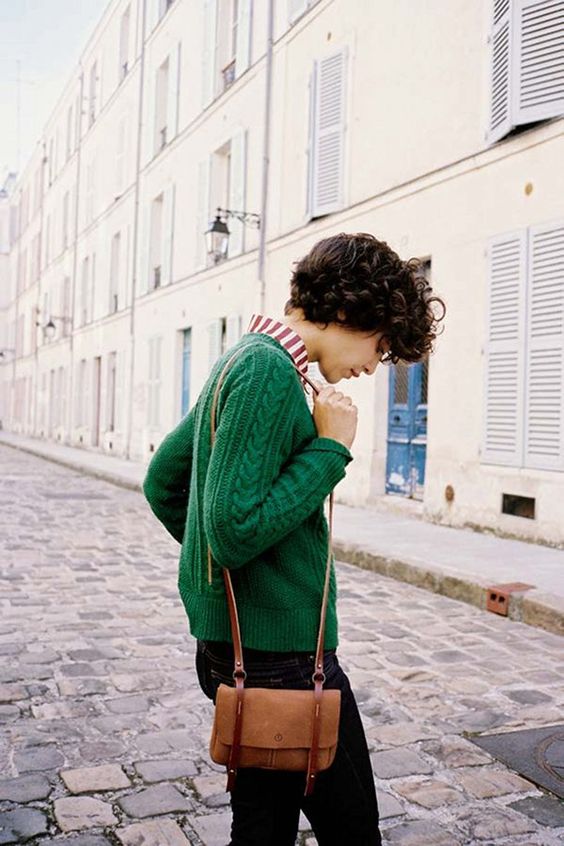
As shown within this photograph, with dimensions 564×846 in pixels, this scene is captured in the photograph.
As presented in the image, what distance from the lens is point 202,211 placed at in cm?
1636

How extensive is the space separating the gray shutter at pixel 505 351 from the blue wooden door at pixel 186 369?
30.7 ft

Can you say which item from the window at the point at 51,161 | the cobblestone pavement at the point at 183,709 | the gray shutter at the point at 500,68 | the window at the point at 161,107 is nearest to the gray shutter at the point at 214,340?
the window at the point at 161,107

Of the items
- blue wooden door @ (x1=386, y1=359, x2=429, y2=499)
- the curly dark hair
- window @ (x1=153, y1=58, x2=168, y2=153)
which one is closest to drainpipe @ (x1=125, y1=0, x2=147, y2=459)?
window @ (x1=153, y1=58, x2=168, y2=153)

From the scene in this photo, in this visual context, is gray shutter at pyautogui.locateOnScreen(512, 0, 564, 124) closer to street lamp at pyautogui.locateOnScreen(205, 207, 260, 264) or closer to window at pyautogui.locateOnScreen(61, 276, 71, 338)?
street lamp at pyautogui.locateOnScreen(205, 207, 260, 264)

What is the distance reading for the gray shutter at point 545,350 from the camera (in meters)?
7.81

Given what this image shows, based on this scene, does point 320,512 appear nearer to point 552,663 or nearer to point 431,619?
point 552,663

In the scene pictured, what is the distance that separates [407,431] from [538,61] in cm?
420

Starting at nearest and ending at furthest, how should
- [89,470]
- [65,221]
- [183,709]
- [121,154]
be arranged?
1. [183,709]
2. [89,470]
3. [121,154]
4. [65,221]

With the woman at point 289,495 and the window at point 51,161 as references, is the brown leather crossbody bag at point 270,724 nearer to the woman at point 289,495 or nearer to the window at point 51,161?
the woman at point 289,495

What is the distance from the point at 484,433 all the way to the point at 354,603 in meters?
3.43

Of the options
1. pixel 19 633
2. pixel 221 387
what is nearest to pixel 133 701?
pixel 19 633

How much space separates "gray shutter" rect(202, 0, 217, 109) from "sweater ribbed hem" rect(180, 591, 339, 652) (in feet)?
52.0

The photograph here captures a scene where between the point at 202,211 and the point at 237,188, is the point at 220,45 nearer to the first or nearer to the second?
the point at 202,211

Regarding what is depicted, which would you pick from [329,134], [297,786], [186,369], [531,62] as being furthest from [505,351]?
[186,369]
